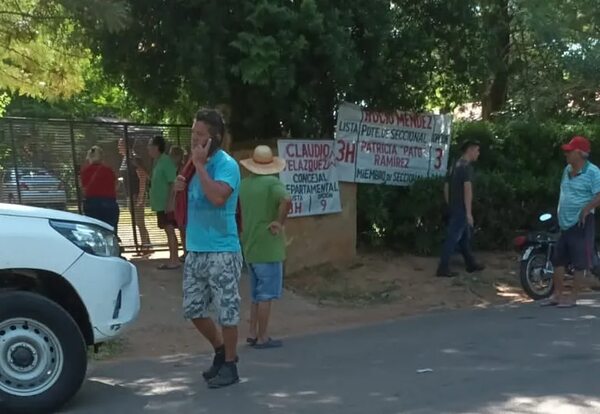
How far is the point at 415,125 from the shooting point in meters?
13.3

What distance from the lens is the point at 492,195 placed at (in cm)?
1312

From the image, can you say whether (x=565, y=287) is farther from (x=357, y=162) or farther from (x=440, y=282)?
(x=357, y=162)

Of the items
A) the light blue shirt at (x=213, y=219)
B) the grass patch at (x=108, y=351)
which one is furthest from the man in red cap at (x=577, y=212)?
the light blue shirt at (x=213, y=219)

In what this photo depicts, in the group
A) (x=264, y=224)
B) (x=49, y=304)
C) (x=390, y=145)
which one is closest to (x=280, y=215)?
(x=264, y=224)

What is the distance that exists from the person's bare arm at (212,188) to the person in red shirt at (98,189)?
580cm

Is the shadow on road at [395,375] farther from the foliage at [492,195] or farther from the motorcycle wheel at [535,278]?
the foliage at [492,195]

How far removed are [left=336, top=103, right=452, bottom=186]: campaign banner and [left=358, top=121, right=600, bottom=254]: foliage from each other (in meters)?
0.26

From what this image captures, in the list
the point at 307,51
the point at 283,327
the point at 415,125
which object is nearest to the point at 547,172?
the point at 415,125

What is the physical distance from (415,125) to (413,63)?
0.92 metres

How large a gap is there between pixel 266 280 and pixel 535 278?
4.21 meters

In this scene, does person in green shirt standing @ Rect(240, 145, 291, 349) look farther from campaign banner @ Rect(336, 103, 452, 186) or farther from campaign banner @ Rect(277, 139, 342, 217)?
campaign banner @ Rect(336, 103, 452, 186)

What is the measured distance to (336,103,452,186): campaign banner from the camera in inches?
497

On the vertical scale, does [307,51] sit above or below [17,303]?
above

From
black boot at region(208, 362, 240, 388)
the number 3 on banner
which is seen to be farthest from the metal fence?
black boot at region(208, 362, 240, 388)
